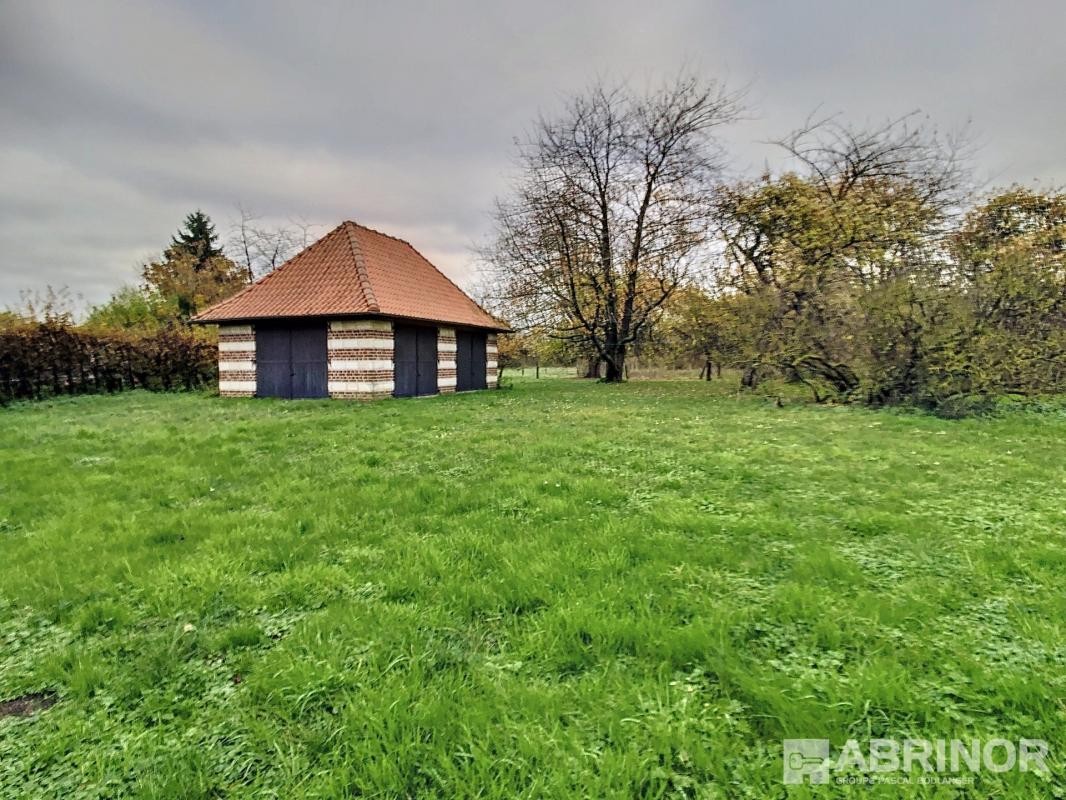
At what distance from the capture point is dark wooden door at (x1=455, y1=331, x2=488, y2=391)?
60.5 feet

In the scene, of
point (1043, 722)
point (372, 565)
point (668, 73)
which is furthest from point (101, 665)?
point (668, 73)

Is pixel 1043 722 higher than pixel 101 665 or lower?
higher

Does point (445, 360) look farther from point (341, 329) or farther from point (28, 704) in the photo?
point (28, 704)

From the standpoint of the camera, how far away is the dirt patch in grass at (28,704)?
197 centimetres

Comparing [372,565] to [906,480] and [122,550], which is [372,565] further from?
[906,480]

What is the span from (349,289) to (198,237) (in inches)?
1324

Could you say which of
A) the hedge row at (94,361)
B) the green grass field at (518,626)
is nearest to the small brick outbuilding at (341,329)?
the hedge row at (94,361)

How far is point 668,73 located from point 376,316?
14.6m

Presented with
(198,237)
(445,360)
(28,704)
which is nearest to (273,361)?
(445,360)

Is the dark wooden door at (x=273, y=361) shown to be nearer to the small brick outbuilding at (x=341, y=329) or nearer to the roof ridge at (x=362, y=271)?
the small brick outbuilding at (x=341, y=329)

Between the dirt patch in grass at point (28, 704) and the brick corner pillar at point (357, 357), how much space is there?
12.6m

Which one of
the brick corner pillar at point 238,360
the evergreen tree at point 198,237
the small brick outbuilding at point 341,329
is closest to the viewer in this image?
the small brick outbuilding at point 341,329

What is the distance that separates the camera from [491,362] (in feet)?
67.2

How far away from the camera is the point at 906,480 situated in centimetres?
505
